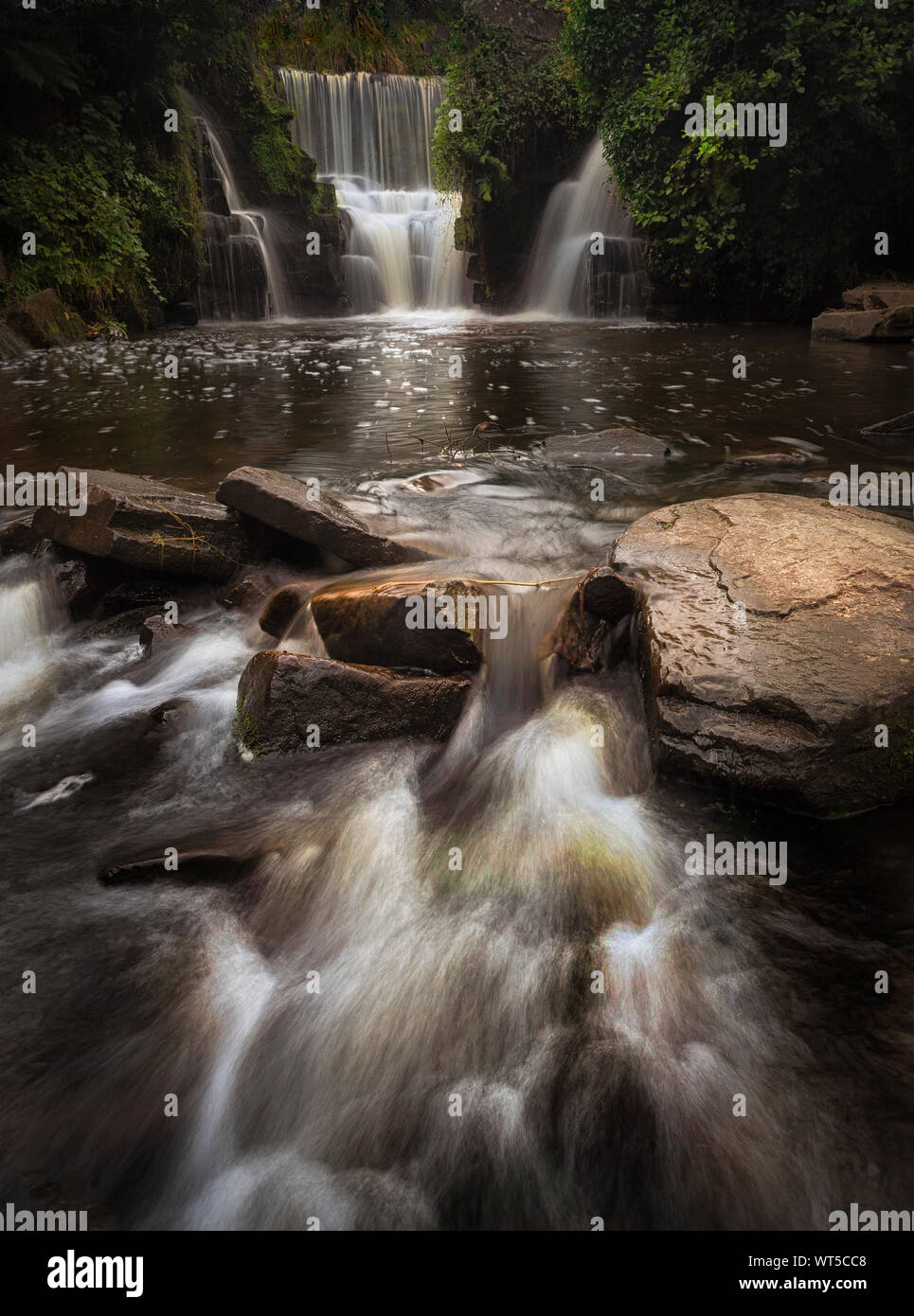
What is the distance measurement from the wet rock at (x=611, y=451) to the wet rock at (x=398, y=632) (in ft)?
10.7

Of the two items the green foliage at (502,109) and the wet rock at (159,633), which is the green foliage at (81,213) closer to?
the green foliage at (502,109)

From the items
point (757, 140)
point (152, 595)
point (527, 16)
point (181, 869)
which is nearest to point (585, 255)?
point (757, 140)

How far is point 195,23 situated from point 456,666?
61.6 feet

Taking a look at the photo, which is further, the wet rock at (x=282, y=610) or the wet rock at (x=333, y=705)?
the wet rock at (x=282, y=610)

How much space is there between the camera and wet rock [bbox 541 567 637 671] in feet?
12.1

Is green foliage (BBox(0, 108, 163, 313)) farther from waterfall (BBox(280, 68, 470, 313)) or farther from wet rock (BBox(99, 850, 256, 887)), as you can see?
wet rock (BBox(99, 850, 256, 887))

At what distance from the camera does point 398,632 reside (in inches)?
144

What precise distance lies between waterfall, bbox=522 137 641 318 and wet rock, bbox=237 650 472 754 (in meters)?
18.0

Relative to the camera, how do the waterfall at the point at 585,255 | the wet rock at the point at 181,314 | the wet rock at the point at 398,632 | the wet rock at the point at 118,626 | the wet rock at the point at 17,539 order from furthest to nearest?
the waterfall at the point at 585,255 → the wet rock at the point at 181,314 → the wet rock at the point at 17,539 → the wet rock at the point at 118,626 → the wet rock at the point at 398,632

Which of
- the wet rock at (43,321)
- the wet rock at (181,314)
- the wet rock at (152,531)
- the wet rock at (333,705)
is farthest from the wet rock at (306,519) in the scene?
the wet rock at (181,314)

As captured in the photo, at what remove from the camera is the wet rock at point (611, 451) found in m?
6.57

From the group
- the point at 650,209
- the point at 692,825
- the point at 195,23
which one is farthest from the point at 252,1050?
the point at 195,23

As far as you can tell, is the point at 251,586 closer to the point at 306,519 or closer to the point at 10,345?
the point at 306,519

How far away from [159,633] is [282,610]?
73cm
